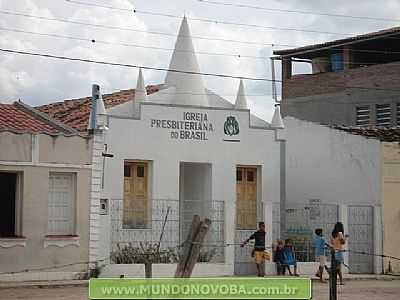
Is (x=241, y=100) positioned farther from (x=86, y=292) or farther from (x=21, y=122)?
(x=86, y=292)

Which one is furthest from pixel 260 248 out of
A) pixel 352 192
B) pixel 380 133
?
pixel 380 133

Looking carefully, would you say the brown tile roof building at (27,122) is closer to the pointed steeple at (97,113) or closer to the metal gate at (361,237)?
the pointed steeple at (97,113)

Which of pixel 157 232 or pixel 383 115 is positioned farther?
pixel 383 115

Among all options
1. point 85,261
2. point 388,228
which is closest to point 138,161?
point 85,261

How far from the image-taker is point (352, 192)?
28.7m

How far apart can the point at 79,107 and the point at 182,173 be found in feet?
14.5

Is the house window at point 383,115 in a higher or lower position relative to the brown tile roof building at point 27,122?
higher

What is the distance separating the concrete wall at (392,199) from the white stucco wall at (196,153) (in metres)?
3.37

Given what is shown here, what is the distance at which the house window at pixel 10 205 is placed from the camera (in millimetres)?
22344

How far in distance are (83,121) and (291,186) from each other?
305 inches

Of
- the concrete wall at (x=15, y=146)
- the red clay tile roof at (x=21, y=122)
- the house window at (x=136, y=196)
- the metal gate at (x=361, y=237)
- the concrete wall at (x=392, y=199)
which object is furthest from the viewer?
the concrete wall at (x=392, y=199)

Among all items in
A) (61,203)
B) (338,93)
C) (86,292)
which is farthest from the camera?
(338,93)

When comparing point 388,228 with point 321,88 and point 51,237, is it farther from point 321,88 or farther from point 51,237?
point 321,88

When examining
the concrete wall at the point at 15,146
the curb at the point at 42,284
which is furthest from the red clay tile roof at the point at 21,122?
the curb at the point at 42,284
